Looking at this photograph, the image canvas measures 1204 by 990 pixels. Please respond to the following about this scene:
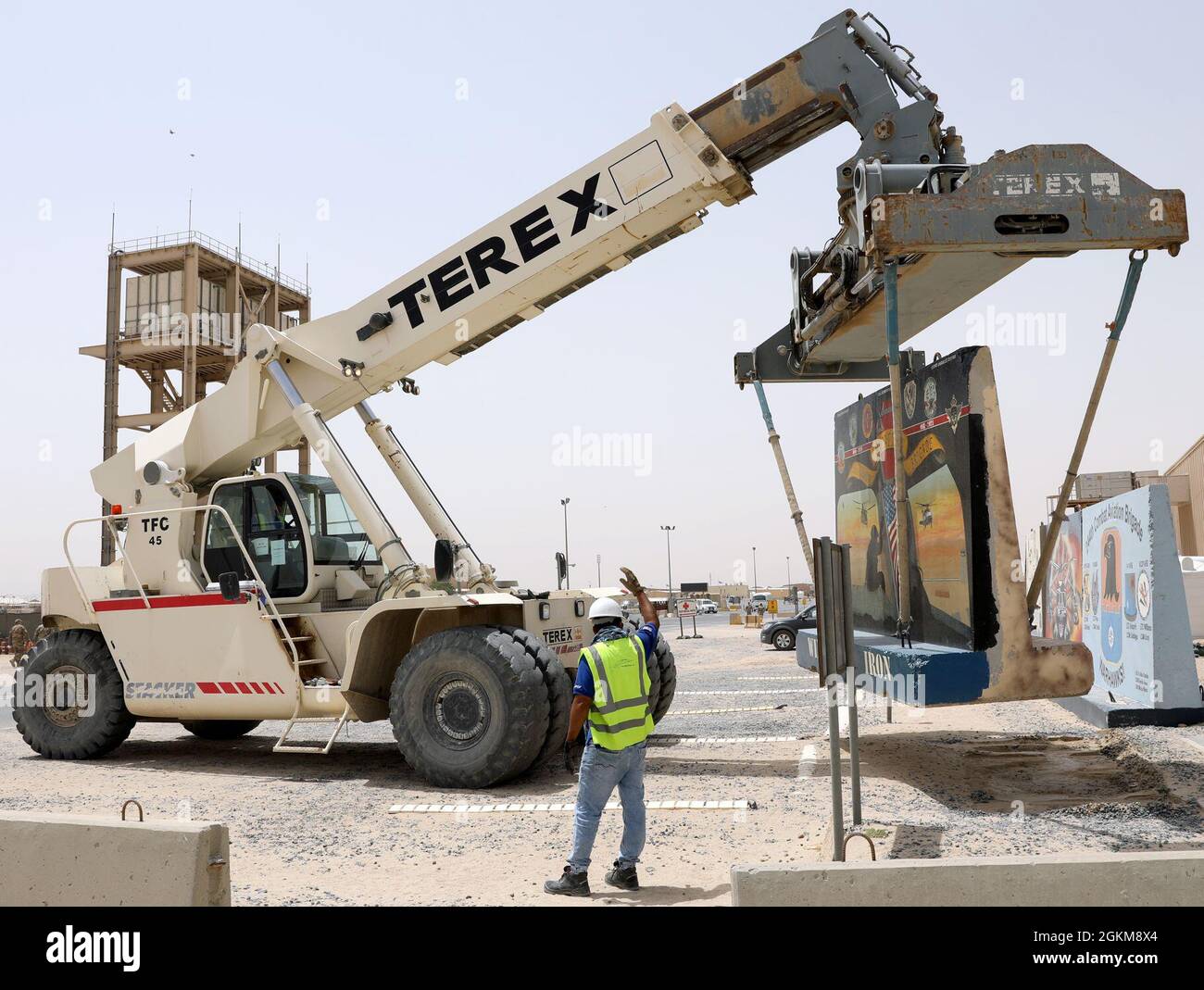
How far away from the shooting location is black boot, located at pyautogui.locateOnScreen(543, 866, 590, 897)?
5.60m

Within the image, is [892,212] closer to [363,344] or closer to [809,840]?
[809,840]

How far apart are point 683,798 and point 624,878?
248cm

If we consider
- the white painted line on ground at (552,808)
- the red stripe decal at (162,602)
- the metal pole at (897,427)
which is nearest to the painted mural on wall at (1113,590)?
the metal pole at (897,427)

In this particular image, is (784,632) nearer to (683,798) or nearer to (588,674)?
(683,798)

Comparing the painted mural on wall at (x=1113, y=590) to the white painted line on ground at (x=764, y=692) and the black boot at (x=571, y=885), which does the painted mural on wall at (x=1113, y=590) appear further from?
the black boot at (x=571, y=885)

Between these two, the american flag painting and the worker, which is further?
the american flag painting

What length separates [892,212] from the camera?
662 centimetres

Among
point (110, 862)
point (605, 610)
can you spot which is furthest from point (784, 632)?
point (110, 862)

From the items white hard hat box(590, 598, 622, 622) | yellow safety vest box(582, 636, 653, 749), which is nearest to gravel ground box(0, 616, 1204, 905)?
yellow safety vest box(582, 636, 653, 749)

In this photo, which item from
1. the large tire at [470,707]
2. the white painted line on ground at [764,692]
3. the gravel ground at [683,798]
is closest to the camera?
the gravel ground at [683,798]

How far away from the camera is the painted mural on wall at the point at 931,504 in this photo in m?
7.27

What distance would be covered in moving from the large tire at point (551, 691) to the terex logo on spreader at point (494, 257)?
3.26 m

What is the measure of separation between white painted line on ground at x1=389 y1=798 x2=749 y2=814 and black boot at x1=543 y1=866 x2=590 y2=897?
195cm

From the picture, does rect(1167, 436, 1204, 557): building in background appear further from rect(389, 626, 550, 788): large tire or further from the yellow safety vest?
the yellow safety vest
